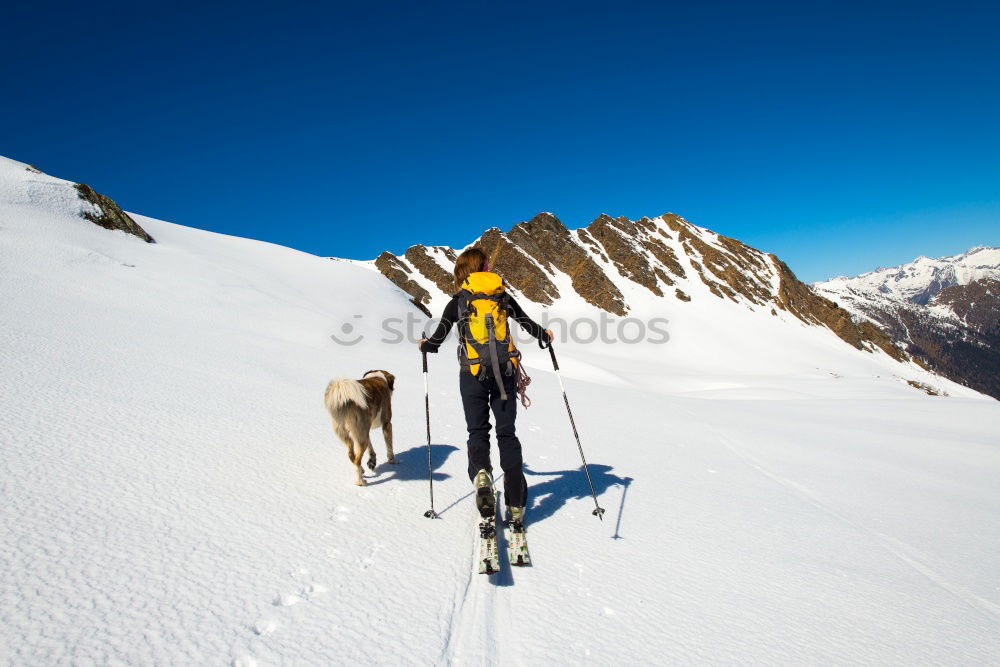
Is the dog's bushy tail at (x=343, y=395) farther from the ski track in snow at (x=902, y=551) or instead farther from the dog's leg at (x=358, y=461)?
the ski track in snow at (x=902, y=551)

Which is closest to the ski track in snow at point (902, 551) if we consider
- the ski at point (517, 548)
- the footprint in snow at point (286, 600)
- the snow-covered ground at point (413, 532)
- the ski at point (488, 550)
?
the snow-covered ground at point (413, 532)

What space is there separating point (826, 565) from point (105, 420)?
23.6 feet

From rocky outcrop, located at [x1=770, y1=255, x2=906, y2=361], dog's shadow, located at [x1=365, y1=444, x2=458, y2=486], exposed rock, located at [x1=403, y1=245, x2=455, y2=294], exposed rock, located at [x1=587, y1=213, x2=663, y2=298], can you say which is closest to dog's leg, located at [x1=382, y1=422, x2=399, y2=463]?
dog's shadow, located at [x1=365, y1=444, x2=458, y2=486]

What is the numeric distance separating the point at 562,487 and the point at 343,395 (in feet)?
9.20

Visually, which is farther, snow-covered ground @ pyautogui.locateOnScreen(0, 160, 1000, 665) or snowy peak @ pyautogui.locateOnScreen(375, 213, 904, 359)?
snowy peak @ pyautogui.locateOnScreen(375, 213, 904, 359)

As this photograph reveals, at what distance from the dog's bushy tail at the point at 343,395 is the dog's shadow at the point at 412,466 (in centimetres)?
90

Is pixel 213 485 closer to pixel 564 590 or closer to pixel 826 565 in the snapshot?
pixel 564 590

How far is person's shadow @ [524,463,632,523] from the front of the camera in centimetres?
456

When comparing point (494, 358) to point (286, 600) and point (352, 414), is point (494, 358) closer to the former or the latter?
point (352, 414)

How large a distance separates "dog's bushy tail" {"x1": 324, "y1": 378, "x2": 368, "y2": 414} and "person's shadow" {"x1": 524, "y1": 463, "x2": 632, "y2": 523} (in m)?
2.21

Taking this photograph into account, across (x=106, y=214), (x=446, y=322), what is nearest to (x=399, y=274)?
(x=106, y=214)

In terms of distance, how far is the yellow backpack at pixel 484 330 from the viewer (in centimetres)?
405

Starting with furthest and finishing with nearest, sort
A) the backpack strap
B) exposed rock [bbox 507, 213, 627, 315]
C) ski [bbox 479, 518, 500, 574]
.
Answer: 1. exposed rock [bbox 507, 213, 627, 315]
2. the backpack strap
3. ski [bbox 479, 518, 500, 574]

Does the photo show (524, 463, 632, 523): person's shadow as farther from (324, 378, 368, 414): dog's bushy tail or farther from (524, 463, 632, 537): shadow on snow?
(324, 378, 368, 414): dog's bushy tail
